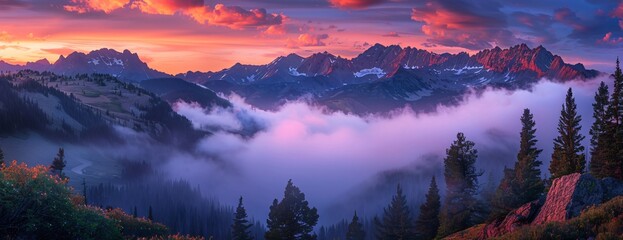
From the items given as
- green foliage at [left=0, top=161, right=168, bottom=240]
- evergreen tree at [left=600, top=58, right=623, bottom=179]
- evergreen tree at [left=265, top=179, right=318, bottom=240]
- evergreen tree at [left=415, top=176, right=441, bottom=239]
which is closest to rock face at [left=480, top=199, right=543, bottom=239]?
evergreen tree at [left=265, top=179, right=318, bottom=240]

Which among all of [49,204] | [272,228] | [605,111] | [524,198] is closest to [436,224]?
[524,198]

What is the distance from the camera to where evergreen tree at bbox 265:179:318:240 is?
217ft

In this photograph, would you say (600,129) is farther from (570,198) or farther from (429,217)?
(570,198)

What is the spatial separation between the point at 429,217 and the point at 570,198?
42.1m

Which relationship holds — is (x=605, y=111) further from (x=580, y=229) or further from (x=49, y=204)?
(x=49, y=204)

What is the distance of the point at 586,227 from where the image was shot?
22578 mm

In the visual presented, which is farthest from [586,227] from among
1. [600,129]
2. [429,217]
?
[600,129]

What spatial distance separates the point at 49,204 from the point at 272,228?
40923 millimetres

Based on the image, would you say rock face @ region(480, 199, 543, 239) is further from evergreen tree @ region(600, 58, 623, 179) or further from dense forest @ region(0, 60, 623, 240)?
evergreen tree @ region(600, 58, 623, 179)

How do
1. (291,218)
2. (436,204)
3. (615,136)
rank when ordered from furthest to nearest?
1. (436,204)
2. (615,136)
3. (291,218)

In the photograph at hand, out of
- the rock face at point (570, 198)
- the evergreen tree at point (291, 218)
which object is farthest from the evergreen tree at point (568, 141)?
the evergreen tree at point (291, 218)

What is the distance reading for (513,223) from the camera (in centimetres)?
4444

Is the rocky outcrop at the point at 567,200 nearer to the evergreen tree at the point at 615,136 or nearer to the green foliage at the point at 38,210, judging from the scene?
the evergreen tree at the point at 615,136

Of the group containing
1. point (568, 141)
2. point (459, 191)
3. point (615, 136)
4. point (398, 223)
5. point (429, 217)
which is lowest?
point (398, 223)
